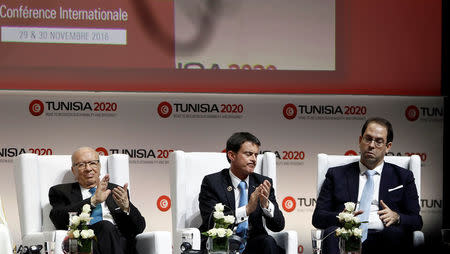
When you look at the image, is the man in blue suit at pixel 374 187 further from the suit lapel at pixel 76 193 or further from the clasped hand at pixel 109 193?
the suit lapel at pixel 76 193

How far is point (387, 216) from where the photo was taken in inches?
182

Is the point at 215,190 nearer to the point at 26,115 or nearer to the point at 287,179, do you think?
the point at 287,179

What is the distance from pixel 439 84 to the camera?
21.0ft

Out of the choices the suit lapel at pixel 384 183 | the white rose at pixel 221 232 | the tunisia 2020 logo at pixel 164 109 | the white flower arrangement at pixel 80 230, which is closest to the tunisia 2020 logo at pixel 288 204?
the tunisia 2020 logo at pixel 164 109

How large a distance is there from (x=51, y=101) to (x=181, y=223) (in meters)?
1.96

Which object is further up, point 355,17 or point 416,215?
point 355,17

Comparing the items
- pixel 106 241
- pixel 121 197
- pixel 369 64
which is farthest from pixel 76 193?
pixel 369 64

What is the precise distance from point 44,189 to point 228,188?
128 centimetres

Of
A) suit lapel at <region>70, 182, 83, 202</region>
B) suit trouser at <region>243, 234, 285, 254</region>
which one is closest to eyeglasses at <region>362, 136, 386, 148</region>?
suit trouser at <region>243, 234, 285, 254</region>

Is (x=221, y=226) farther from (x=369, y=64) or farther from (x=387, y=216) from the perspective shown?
(x=369, y=64)

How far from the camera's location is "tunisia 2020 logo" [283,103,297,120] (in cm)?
640

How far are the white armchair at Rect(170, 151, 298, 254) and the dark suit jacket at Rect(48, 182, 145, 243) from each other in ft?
0.89

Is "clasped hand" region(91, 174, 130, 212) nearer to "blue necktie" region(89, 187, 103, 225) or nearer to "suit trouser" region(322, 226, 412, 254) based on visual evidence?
"blue necktie" region(89, 187, 103, 225)

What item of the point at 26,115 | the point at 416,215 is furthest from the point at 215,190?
the point at 26,115
